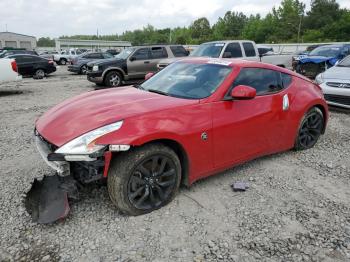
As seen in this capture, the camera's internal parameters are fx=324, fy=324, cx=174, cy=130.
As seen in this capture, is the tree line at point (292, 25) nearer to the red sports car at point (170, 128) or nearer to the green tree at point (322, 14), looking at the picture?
the green tree at point (322, 14)

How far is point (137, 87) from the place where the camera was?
15.2 feet

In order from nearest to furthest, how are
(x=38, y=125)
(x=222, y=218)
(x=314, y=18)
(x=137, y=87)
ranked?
(x=222, y=218), (x=38, y=125), (x=137, y=87), (x=314, y=18)

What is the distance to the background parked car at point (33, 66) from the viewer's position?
1734 centimetres

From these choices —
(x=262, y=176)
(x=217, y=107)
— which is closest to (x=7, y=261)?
(x=217, y=107)

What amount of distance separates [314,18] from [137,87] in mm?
76765

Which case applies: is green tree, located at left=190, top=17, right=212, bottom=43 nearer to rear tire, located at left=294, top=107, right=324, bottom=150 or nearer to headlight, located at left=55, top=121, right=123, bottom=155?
rear tire, located at left=294, top=107, right=324, bottom=150

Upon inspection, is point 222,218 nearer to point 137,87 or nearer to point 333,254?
point 333,254

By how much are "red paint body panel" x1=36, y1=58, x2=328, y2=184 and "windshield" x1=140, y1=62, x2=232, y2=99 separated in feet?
0.38

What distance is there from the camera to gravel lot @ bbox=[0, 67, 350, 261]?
2898 millimetres

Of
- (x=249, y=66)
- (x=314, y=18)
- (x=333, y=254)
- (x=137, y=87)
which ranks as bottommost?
(x=333, y=254)

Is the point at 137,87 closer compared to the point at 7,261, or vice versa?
the point at 7,261

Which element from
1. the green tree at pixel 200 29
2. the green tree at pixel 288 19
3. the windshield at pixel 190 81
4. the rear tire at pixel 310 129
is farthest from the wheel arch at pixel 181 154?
the green tree at pixel 200 29

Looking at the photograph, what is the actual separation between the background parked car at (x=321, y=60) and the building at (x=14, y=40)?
247 ft

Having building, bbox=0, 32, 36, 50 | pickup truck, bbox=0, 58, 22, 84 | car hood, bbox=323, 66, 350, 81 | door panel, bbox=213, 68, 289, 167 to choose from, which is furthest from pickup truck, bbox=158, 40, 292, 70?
building, bbox=0, 32, 36, 50
